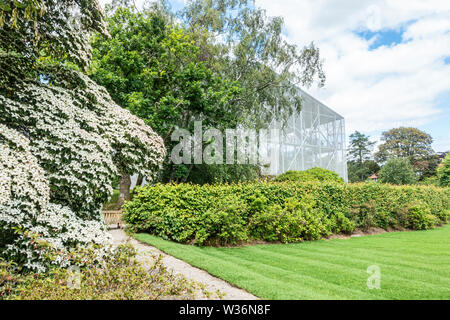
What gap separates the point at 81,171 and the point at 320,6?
8.08 meters

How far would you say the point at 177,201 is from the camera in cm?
724

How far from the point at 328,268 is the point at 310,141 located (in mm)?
17403

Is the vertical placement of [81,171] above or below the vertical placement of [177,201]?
above

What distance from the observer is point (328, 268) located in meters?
4.79

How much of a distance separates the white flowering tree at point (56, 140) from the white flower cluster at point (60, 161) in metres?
0.01

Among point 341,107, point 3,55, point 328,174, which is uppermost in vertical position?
point 341,107

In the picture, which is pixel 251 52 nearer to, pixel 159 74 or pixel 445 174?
pixel 159 74

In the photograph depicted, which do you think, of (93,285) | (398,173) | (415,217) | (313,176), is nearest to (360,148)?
(398,173)

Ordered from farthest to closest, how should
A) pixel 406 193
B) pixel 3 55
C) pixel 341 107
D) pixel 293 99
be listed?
pixel 341 107 < pixel 293 99 < pixel 406 193 < pixel 3 55

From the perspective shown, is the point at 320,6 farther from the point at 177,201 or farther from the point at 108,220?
the point at 108,220

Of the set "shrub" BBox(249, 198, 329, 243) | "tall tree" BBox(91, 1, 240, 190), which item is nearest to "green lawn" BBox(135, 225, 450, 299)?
"shrub" BBox(249, 198, 329, 243)
